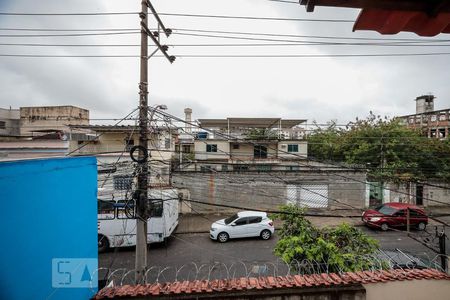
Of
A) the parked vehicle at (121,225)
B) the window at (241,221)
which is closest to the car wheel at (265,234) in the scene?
the window at (241,221)

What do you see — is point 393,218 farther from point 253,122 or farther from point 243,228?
point 253,122

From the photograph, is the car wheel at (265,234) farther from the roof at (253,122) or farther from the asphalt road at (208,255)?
the roof at (253,122)

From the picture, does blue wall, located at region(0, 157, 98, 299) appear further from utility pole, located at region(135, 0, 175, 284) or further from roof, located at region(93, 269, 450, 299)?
utility pole, located at region(135, 0, 175, 284)

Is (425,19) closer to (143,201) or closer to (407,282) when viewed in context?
(407,282)

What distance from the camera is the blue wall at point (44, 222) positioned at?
254 centimetres

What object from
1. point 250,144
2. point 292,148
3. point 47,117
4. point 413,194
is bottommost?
point 413,194

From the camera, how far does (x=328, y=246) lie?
5.80 meters

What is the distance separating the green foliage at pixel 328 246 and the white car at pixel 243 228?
23.8 feet

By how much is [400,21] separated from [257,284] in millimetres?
3749

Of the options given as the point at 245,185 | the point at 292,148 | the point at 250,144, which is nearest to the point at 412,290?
the point at 245,185

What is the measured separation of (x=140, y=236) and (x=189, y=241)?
25.4 ft

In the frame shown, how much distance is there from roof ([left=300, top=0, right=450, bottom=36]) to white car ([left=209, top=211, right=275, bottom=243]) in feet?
42.7

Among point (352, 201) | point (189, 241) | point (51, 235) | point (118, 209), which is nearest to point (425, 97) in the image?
point (352, 201)

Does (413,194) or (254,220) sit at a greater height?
(413,194)
